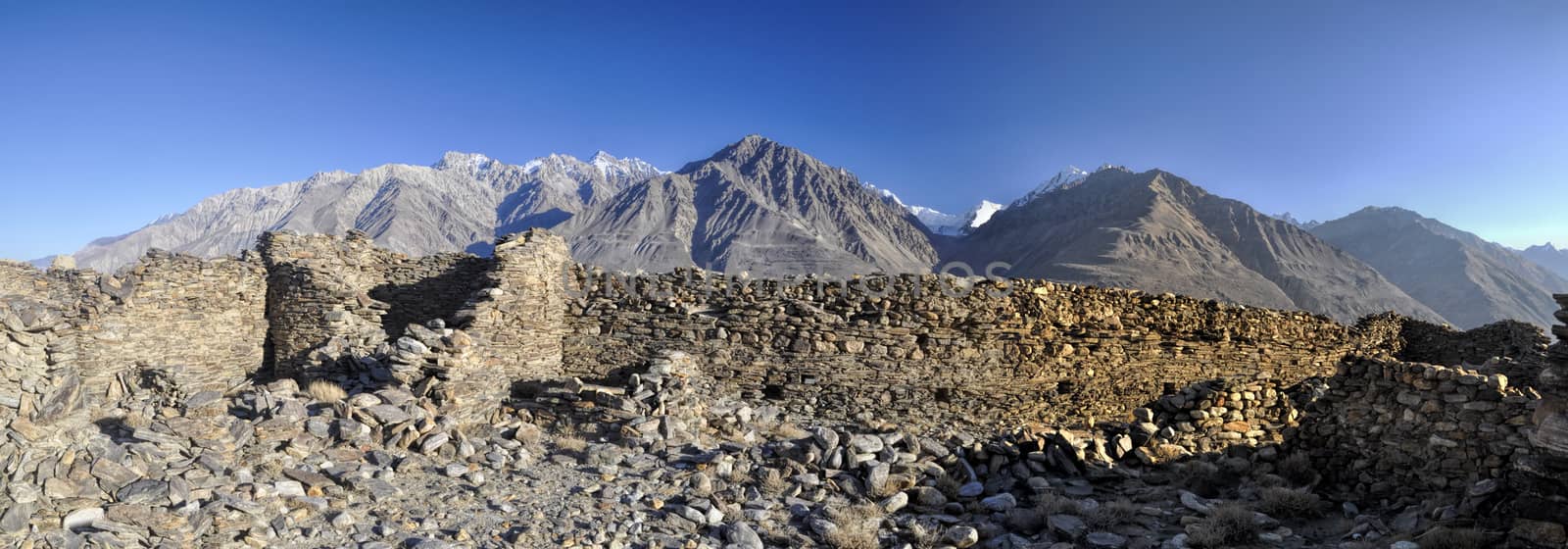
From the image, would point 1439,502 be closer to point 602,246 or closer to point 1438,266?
point 602,246

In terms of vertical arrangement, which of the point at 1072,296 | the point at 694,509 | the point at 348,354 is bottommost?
the point at 694,509

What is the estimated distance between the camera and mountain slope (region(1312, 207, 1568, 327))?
108 metres

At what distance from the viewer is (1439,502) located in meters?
6.30

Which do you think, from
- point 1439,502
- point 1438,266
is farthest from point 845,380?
point 1438,266

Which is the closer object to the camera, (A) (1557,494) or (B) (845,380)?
(A) (1557,494)

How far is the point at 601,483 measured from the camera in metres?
7.46

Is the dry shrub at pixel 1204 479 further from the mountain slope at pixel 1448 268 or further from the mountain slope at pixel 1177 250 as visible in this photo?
the mountain slope at pixel 1448 268

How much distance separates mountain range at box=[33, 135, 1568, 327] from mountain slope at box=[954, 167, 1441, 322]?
0.46 m

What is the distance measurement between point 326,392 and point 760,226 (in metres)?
140

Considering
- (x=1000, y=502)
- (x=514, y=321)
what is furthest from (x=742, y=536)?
(x=514, y=321)


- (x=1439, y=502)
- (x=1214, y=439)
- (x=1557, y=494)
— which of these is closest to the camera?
(x=1557, y=494)

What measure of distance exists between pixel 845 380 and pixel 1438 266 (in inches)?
7096

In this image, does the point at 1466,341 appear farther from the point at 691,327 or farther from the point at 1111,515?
the point at 691,327

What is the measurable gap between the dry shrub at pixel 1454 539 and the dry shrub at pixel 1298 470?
2895 mm
